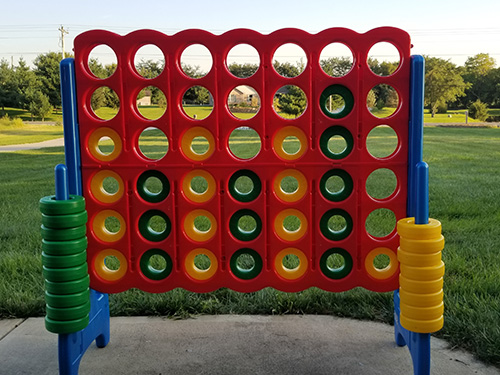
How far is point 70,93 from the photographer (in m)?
2.28

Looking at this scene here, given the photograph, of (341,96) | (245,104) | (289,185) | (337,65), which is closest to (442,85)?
(337,65)

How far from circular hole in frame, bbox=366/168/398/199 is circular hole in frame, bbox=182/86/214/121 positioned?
2.35m

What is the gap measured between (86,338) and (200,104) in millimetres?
13492

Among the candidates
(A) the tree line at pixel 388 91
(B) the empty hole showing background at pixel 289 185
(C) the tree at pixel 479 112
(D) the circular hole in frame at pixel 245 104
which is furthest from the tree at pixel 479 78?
(B) the empty hole showing background at pixel 289 185

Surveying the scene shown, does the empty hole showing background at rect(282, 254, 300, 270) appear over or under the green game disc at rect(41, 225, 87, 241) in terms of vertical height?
under

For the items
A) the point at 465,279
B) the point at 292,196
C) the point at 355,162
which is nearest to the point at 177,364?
the point at 292,196

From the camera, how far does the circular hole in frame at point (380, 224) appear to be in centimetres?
461

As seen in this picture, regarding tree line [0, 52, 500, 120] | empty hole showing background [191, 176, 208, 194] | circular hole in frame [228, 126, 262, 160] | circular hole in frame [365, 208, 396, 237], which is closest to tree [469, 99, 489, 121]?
tree line [0, 52, 500, 120]

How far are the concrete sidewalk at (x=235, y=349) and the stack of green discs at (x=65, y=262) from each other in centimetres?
39

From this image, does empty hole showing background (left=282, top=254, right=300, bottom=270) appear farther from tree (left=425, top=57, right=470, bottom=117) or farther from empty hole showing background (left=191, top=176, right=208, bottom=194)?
tree (left=425, top=57, right=470, bottom=117)

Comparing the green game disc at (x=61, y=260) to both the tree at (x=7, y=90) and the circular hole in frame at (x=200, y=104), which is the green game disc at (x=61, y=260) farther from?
the tree at (x=7, y=90)

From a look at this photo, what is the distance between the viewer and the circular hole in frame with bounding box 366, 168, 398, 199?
659 centimetres

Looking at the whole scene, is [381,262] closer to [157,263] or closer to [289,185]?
[157,263]

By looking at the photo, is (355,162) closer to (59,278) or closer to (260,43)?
(260,43)
